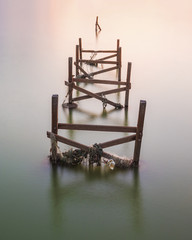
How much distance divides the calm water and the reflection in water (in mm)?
11

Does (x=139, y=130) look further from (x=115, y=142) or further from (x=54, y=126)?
(x=54, y=126)

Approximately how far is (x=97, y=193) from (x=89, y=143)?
1344mm

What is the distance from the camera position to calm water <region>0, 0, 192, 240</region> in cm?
330

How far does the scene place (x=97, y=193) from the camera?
12.4ft

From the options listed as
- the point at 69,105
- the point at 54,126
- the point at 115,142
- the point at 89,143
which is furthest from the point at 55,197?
the point at 69,105

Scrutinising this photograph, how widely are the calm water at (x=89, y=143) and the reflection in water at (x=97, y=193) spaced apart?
0.04 feet

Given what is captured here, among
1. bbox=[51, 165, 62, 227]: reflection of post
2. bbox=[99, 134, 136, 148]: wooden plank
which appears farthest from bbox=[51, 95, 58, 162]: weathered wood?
bbox=[99, 134, 136, 148]: wooden plank

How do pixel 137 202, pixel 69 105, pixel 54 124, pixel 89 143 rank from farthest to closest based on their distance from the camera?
pixel 69 105
pixel 89 143
pixel 54 124
pixel 137 202

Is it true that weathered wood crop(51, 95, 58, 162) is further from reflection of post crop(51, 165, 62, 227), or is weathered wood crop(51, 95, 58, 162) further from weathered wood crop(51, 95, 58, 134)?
reflection of post crop(51, 165, 62, 227)

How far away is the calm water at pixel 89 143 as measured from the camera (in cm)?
330
